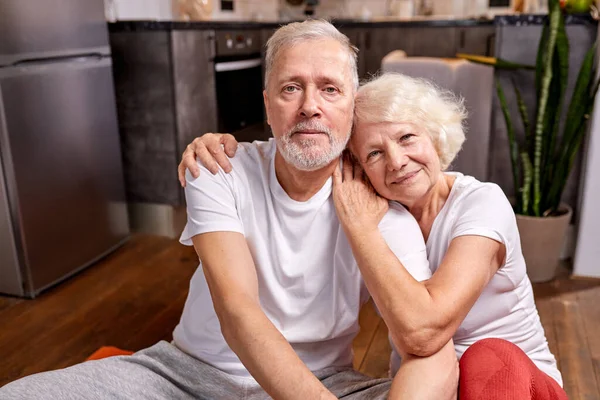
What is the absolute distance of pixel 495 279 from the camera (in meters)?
1.23

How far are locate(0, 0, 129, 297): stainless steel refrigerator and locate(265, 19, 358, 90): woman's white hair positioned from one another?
1502mm

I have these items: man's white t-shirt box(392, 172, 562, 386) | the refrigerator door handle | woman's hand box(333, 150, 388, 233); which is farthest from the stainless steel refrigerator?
man's white t-shirt box(392, 172, 562, 386)

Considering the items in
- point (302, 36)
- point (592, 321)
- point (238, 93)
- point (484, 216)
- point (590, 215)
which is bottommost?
point (592, 321)

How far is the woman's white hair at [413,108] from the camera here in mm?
A: 1201

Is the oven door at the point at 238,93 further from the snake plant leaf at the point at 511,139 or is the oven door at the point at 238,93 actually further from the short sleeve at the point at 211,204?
the short sleeve at the point at 211,204

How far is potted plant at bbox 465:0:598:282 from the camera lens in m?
2.45

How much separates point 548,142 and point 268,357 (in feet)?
6.44

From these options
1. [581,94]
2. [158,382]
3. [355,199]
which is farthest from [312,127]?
[581,94]

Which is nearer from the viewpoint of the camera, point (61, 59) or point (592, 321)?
point (592, 321)

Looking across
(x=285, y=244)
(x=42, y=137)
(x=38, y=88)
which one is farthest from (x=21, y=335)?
(x=285, y=244)

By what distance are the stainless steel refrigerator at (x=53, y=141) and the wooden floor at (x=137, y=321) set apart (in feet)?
0.52

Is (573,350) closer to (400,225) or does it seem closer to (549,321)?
(549,321)

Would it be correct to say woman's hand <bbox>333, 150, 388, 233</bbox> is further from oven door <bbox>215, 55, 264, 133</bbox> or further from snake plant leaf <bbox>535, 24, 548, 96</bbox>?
oven door <bbox>215, 55, 264, 133</bbox>

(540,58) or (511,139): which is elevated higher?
(540,58)
